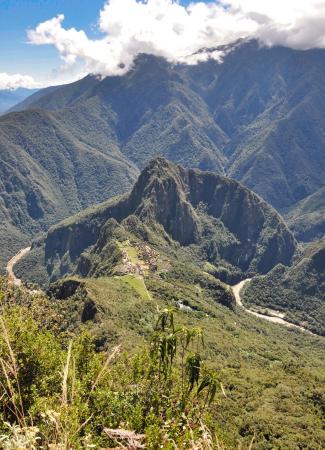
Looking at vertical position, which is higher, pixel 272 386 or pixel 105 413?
pixel 105 413

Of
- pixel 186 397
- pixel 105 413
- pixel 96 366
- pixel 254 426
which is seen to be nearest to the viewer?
pixel 186 397

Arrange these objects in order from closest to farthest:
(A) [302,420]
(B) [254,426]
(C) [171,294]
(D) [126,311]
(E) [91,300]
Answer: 1. (B) [254,426]
2. (A) [302,420]
3. (E) [91,300]
4. (D) [126,311]
5. (C) [171,294]

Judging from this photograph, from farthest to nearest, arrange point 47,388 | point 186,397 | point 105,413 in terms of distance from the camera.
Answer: point 47,388 → point 105,413 → point 186,397

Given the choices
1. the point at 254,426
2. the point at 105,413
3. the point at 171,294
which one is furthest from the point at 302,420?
the point at 171,294

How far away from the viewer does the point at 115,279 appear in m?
183

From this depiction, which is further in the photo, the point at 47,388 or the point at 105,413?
the point at 47,388

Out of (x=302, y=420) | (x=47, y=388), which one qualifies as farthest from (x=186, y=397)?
(x=302, y=420)

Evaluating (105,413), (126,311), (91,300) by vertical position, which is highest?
(105,413)

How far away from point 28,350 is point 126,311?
359ft

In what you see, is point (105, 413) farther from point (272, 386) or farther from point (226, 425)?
point (272, 386)

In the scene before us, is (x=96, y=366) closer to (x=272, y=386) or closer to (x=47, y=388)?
(x=47, y=388)

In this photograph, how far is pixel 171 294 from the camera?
18300 cm

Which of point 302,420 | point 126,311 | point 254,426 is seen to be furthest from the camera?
point 126,311

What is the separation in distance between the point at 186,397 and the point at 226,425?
63283 mm
